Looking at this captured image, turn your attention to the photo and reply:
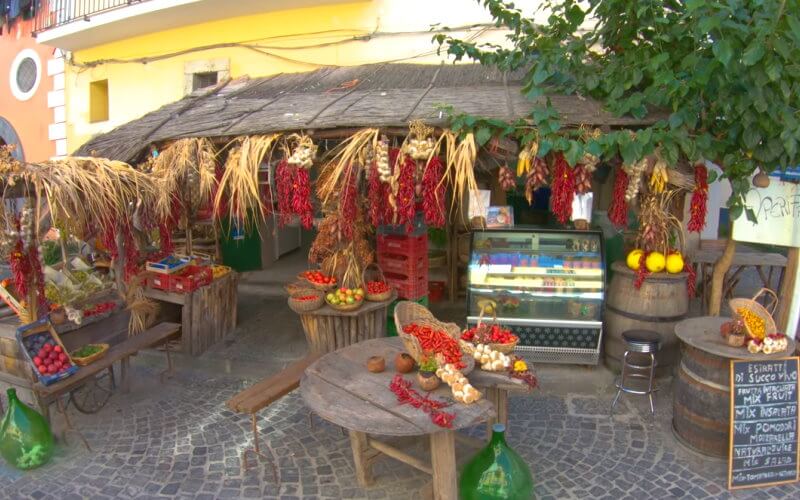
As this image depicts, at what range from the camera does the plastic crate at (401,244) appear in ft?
20.8

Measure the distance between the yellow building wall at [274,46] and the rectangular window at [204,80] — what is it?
21cm

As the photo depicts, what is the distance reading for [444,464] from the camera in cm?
353

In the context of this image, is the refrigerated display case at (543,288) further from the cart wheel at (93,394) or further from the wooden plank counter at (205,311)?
the cart wheel at (93,394)

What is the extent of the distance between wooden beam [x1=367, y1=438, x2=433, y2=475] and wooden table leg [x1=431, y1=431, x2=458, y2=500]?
6.8 inches

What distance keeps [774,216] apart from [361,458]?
4.25 metres

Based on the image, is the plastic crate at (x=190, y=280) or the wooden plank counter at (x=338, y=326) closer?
the wooden plank counter at (x=338, y=326)

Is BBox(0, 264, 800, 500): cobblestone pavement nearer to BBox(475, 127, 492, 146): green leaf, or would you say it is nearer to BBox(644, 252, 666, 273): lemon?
BBox(644, 252, 666, 273): lemon

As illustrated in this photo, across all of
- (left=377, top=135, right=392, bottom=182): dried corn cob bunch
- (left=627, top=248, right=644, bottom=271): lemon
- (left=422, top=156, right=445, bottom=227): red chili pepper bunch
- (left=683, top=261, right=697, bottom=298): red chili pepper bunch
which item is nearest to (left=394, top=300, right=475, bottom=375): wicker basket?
(left=422, top=156, right=445, bottom=227): red chili pepper bunch

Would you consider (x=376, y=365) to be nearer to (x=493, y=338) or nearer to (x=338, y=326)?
(x=493, y=338)

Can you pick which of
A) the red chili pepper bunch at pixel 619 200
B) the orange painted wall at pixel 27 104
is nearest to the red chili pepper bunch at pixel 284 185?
the red chili pepper bunch at pixel 619 200

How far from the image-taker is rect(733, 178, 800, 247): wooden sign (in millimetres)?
4715

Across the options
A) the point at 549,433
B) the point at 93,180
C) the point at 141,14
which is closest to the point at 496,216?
the point at 549,433

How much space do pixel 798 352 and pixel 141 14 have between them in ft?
30.0

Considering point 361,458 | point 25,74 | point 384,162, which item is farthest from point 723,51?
Answer: point 25,74
